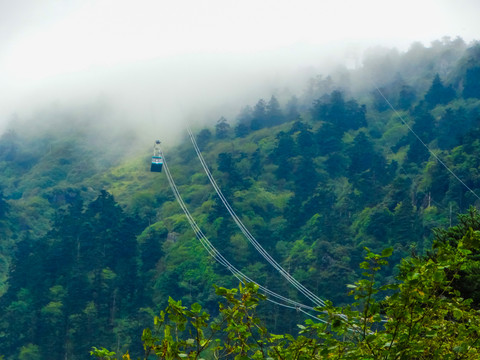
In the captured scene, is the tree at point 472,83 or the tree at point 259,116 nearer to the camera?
the tree at point 472,83

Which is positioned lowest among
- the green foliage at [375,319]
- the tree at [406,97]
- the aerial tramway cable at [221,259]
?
the aerial tramway cable at [221,259]

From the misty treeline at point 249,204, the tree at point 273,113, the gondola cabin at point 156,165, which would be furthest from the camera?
the tree at point 273,113

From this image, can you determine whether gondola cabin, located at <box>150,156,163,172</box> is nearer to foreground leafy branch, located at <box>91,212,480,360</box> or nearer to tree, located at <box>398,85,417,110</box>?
tree, located at <box>398,85,417,110</box>

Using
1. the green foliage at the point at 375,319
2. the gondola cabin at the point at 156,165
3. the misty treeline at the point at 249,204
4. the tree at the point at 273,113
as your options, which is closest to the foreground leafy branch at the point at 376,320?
the green foliage at the point at 375,319

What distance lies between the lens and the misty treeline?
2055 inches

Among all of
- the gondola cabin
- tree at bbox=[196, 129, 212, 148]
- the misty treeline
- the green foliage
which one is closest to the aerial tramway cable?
the misty treeline

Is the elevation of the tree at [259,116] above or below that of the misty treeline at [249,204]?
above

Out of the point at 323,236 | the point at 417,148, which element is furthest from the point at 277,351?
the point at 417,148

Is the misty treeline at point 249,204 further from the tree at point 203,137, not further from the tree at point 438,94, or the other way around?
the tree at point 203,137

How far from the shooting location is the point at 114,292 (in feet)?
184

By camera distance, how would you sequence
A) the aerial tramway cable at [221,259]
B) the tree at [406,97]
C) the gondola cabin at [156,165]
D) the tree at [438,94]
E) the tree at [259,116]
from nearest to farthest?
the aerial tramway cable at [221,259], the gondola cabin at [156,165], the tree at [438,94], the tree at [406,97], the tree at [259,116]

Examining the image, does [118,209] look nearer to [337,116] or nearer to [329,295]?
[329,295]

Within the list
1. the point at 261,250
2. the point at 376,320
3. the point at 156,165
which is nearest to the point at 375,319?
the point at 376,320

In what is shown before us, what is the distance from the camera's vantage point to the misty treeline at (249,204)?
5219 centimetres
